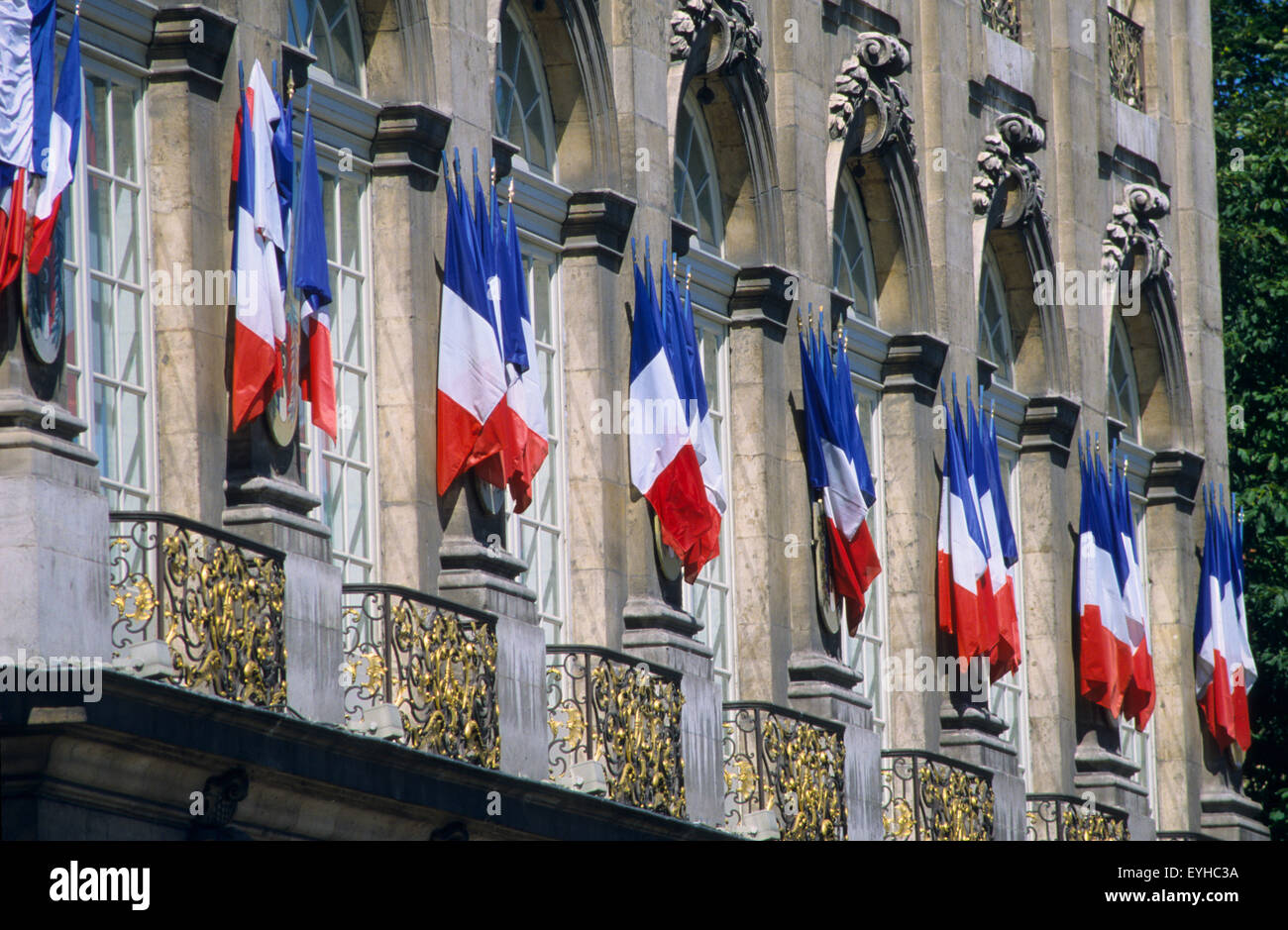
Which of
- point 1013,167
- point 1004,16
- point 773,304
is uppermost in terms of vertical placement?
point 1004,16

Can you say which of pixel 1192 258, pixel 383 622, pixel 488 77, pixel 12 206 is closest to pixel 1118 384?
pixel 1192 258

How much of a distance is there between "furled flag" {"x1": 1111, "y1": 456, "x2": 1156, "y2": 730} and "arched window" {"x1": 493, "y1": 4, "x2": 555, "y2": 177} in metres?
8.75

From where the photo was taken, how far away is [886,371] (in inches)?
1096

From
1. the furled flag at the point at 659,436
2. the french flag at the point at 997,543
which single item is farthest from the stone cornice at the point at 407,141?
the french flag at the point at 997,543

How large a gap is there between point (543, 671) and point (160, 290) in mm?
3875

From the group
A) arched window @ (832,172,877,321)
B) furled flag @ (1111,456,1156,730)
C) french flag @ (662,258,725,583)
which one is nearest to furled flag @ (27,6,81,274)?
french flag @ (662,258,725,583)

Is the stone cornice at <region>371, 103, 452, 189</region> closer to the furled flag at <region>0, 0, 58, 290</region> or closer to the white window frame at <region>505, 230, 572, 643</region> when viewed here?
the white window frame at <region>505, 230, 572, 643</region>

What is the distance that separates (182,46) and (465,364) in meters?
2.95

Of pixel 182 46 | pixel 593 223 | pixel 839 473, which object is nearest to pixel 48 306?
pixel 182 46

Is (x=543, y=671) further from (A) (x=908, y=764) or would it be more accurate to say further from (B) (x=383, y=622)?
(A) (x=908, y=764)

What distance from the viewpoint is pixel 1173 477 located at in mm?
32594

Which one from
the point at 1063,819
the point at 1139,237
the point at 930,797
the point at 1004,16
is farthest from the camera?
the point at 1139,237

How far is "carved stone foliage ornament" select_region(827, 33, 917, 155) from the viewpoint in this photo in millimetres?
26875

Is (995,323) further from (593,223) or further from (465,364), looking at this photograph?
(465,364)
